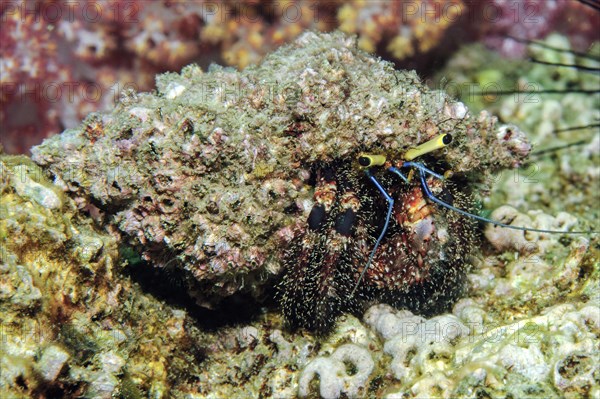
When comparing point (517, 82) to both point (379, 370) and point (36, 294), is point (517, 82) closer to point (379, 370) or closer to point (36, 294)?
point (379, 370)

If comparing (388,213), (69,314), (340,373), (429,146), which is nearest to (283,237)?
(388,213)

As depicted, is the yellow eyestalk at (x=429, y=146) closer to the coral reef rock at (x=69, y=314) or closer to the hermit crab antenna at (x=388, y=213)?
the hermit crab antenna at (x=388, y=213)

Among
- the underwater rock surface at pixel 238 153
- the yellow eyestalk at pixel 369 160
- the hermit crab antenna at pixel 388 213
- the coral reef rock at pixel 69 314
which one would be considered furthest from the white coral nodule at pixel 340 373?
the yellow eyestalk at pixel 369 160

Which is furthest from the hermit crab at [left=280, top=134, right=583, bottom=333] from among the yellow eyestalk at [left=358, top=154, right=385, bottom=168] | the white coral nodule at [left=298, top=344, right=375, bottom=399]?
the white coral nodule at [left=298, top=344, right=375, bottom=399]

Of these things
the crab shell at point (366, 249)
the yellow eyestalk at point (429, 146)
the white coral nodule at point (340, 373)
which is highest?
the yellow eyestalk at point (429, 146)

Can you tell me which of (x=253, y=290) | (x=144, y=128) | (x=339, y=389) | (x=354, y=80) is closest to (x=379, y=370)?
(x=339, y=389)

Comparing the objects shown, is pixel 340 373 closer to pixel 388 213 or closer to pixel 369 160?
pixel 388 213

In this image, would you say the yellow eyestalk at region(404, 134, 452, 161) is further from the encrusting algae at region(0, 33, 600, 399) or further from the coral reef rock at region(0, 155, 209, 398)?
the coral reef rock at region(0, 155, 209, 398)
